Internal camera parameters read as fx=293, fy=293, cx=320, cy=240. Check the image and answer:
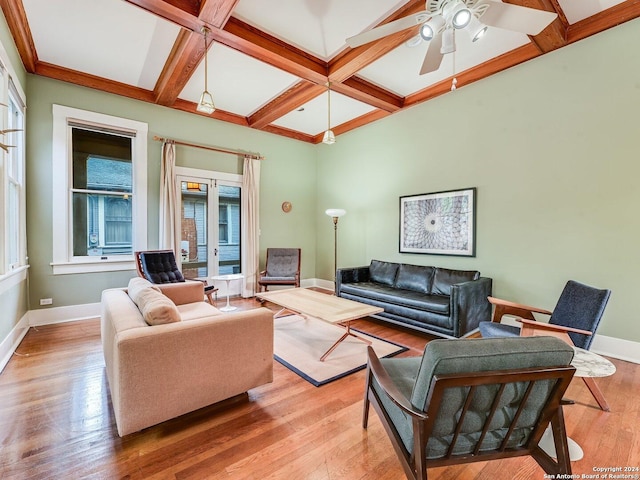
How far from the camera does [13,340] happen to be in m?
3.06

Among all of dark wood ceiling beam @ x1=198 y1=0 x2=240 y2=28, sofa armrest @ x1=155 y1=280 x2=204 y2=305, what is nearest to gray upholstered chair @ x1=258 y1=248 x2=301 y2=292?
sofa armrest @ x1=155 y1=280 x2=204 y2=305

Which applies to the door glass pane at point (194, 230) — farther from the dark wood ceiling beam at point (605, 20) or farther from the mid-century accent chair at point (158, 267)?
the dark wood ceiling beam at point (605, 20)

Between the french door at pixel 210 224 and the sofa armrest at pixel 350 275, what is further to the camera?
the french door at pixel 210 224

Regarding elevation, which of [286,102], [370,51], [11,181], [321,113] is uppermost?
[321,113]

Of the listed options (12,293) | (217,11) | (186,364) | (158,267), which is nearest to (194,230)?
(158,267)

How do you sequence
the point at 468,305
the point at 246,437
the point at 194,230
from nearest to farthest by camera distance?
the point at 246,437 → the point at 468,305 → the point at 194,230

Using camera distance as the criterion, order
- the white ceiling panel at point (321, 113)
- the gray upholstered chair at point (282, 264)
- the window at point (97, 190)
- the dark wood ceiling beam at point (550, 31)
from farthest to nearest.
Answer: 1. the gray upholstered chair at point (282, 264)
2. the white ceiling panel at point (321, 113)
3. the window at point (97, 190)
4. the dark wood ceiling beam at point (550, 31)

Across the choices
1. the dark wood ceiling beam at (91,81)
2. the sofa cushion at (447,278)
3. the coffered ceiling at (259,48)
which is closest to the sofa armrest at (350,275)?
the sofa cushion at (447,278)

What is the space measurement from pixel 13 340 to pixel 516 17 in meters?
5.37

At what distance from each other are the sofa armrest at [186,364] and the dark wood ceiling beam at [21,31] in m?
3.32

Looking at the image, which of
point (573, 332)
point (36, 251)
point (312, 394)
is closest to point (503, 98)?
point (573, 332)

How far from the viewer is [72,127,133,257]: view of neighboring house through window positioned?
4152mm

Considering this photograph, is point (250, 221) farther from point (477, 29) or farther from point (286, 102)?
point (477, 29)

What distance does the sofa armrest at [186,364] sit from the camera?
5.47 feet
